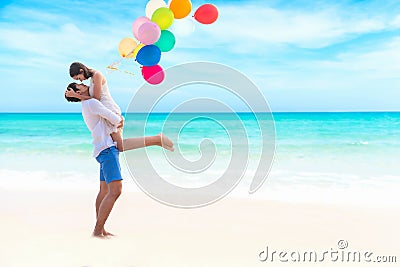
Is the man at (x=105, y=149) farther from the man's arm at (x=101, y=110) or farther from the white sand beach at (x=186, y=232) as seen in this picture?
the white sand beach at (x=186, y=232)

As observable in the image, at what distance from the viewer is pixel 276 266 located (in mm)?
3295

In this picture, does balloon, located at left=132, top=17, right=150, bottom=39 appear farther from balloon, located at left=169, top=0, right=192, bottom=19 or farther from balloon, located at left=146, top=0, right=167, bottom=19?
balloon, located at left=169, top=0, right=192, bottom=19

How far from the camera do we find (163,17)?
4098 millimetres

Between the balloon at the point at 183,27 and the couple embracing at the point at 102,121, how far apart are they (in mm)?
1092

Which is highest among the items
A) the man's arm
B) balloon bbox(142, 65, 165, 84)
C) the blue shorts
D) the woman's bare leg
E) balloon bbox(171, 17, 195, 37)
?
balloon bbox(171, 17, 195, 37)

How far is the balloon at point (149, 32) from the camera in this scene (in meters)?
3.89

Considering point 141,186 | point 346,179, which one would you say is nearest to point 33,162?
point 141,186

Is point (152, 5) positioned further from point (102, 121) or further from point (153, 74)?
point (102, 121)

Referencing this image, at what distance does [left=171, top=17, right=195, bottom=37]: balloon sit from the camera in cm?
442

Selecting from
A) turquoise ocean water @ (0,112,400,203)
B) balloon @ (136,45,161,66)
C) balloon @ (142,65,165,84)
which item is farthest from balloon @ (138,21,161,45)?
turquoise ocean water @ (0,112,400,203)

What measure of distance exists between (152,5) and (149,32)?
45 centimetres

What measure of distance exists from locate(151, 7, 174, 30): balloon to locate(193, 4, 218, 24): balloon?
1.32 feet

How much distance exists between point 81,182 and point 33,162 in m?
3.54

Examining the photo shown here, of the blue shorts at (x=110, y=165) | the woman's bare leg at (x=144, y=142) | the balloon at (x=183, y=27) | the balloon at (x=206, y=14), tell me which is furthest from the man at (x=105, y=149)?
the balloon at (x=206, y=14)
